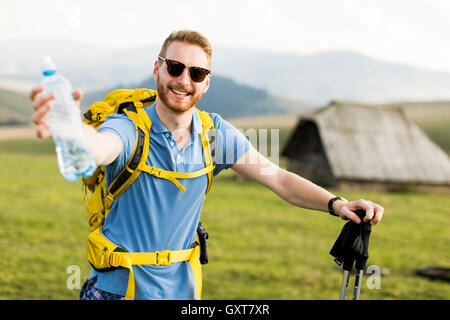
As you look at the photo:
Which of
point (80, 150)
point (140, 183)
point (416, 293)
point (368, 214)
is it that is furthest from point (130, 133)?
point (416, 293)

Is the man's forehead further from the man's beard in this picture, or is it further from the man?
the man's beard

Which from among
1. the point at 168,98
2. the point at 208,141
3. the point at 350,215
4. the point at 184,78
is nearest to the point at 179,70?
the point at 184,78

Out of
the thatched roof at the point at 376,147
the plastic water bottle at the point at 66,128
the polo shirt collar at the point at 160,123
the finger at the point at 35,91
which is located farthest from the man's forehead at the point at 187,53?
the thatched roof at the point at 376,147

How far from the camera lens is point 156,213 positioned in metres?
A: 3.00

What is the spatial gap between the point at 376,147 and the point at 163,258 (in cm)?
2989

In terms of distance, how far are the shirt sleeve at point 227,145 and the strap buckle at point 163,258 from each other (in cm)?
71

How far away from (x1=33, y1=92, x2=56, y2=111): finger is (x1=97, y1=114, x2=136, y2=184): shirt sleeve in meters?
0.65

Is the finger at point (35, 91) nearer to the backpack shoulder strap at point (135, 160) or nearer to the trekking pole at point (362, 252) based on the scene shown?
the backpack shoulder strap at point (135, 160)

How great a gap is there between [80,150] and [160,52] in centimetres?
120

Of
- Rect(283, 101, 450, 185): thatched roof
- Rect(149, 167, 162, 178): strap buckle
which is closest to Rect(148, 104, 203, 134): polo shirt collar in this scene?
Rect(149, 167, 162, 178): strap buckle

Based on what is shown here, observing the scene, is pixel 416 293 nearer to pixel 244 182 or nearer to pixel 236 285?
pixel 236 285

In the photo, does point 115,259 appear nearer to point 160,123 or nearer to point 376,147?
point 160,123

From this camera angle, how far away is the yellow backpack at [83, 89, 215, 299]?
2896 mm

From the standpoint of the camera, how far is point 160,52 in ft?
10.4
